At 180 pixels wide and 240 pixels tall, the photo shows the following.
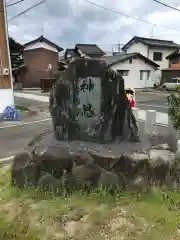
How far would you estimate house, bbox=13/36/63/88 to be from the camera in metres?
38.1

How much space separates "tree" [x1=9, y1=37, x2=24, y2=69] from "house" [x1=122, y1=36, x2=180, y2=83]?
16510 mm

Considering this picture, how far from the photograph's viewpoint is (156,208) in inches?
172

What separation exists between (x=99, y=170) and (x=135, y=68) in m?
31.5

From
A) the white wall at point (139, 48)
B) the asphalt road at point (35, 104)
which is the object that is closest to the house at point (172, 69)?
the white wall at point (139, 48)

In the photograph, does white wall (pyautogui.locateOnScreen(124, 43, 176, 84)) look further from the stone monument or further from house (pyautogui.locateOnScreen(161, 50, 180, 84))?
the stone monument

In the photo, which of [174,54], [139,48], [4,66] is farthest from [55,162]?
[139,48]

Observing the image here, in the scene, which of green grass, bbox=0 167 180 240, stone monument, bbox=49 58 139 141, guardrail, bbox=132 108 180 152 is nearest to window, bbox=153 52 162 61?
guardrail, bbox=132 108 180 152

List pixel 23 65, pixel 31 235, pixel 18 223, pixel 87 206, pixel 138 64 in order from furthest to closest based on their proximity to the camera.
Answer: pixel 23 65 → pixel 138 64 → pixel 87 206 → pixel 18 223 → pixel 31 235

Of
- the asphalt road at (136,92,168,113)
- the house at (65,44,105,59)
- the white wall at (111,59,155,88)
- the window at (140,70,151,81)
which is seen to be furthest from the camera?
the house at (65,44,105,59)

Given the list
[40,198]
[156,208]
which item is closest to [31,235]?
[40,198]

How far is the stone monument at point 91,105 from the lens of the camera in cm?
536

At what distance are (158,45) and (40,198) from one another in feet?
121

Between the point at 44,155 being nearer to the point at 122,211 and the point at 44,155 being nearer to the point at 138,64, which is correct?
the point at 122,211

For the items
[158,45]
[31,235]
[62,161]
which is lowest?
[31,235]
